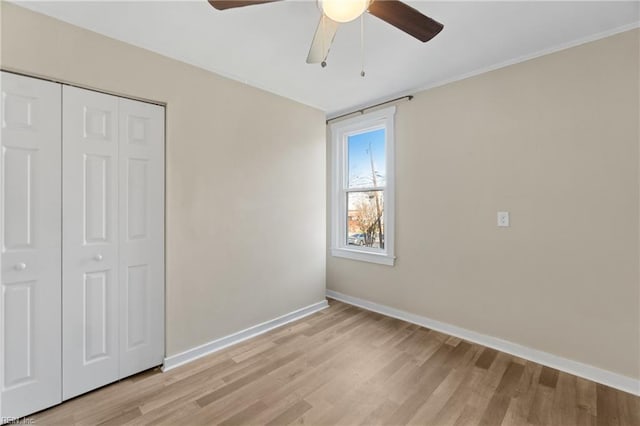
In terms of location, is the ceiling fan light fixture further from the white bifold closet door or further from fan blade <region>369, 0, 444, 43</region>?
the white bifold closet door

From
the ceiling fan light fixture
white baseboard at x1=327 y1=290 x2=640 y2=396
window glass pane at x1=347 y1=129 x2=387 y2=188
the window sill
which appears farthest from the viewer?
window glass pane at x1=347 y1=129 x2=387 y2=188

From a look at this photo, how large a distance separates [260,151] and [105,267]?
1.59 metres

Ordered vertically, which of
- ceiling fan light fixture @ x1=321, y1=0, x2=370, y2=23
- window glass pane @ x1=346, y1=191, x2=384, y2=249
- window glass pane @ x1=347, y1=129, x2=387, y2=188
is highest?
ceiling fan light fixture @ x1=321, y1=0, x2=370, y2=23

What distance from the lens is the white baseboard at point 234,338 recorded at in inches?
88.3

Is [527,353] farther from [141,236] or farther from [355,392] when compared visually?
[141,236]

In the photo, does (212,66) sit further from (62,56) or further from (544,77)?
(544,77)

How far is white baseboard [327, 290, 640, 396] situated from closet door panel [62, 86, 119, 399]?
8.49 feet

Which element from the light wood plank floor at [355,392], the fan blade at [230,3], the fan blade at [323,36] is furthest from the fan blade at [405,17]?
the light wood plank floor at [355,392]

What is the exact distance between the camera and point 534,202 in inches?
90.4

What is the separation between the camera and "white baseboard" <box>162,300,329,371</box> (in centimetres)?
224

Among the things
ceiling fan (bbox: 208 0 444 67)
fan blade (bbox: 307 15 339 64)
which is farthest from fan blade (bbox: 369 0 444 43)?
fan blade (bbox: 307 15 339 64)

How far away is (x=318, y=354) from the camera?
7.92 ft

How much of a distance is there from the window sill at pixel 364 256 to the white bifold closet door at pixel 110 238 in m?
2.16

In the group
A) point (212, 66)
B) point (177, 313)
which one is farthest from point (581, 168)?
point (177, 313)
